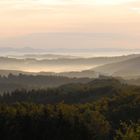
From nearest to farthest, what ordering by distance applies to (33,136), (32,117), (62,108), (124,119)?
(33,136) → (32,117) → (62,108) → (124,119)

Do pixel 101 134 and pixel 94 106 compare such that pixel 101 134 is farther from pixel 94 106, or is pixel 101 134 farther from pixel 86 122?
pixel 94 106

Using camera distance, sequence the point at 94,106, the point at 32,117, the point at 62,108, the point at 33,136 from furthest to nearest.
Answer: the point at 94,106, the point at 62,108, the point at 32,117, the point at 33,136

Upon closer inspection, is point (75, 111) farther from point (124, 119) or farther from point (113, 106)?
point (113, 106)

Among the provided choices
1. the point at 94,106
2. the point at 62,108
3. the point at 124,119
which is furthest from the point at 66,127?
the point at 94,106

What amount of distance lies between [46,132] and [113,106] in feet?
149

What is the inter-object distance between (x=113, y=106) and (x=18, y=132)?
157 ft

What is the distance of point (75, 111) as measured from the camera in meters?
124

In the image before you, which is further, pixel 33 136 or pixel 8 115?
pixel 8 115

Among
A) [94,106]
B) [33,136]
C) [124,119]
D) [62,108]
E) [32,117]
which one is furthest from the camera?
[94,106]

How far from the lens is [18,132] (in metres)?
109

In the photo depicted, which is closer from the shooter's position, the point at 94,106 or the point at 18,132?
the point at 18,132

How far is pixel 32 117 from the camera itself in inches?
4540

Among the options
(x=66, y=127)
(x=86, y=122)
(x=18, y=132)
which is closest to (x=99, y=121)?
(x=86, y=122)

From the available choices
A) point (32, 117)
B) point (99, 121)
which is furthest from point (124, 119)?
point (32, 117)
